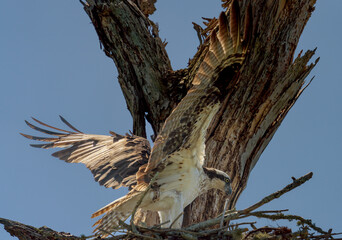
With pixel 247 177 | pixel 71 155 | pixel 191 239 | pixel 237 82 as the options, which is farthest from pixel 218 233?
pixel 71 155

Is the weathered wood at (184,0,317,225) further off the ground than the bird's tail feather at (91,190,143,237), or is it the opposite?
the weathered wood at (184,0,317,225)

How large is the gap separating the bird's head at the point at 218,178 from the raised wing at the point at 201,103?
166 mm

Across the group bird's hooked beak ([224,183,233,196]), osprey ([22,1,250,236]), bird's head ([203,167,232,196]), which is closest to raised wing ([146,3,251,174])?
osprey ([22,1,250,236])

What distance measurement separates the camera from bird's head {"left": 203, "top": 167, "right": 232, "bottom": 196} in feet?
16.2

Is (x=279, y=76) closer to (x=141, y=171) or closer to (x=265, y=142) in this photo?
(x=265, y=142)

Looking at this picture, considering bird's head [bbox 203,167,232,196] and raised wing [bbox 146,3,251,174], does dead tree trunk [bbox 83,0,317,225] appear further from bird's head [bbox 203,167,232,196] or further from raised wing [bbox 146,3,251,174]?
raised wing [bbox 146,3,251,174]

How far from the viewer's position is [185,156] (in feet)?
16.1

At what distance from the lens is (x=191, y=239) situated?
12.3ft

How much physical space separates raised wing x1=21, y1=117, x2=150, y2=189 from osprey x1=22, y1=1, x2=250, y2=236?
15 mm

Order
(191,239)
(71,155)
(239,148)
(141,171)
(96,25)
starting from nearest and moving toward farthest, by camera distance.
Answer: (191,239)
(141,171)
(239,148)
(71,155)
(96,25)

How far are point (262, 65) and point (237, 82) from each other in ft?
1.14

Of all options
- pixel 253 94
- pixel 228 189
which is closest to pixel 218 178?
pixel 228 189

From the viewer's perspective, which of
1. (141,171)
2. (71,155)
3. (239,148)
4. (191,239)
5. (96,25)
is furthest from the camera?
(96,25)

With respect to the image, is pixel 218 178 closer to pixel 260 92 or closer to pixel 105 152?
pixel 260 92
